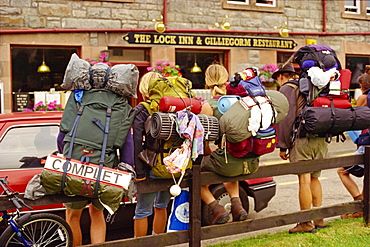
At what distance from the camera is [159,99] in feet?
14.9

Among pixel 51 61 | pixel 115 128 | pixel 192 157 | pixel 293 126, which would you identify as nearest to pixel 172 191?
pixel 192 157

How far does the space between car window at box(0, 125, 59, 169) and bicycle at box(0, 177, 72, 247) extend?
0.77 metres

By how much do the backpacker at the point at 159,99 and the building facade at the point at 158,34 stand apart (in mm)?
8109

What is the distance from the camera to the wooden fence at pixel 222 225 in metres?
4.46

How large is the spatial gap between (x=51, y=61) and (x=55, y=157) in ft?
30.4

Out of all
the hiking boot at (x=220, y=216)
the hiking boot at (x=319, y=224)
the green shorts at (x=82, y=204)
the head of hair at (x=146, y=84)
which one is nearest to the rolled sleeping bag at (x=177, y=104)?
the head of hair at (x=146, y=84)

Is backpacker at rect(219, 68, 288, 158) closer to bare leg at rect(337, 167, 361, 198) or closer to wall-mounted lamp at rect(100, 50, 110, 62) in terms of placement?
bare leg at rect(337, 167, 361, 198)

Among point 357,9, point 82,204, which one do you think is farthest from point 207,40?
point 82,204

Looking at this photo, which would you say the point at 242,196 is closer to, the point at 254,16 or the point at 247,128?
the point at 247,128

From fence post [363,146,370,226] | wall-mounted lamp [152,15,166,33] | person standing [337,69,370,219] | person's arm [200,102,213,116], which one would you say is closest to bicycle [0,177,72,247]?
person's arm [200,102,213,116]

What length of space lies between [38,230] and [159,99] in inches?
65.5

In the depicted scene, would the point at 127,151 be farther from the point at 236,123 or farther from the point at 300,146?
the point at 300,146

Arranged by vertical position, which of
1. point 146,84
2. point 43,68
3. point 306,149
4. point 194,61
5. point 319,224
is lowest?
point 319,224

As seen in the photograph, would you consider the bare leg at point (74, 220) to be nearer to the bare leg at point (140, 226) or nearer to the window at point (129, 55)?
the bare leg at point (140, 226)
